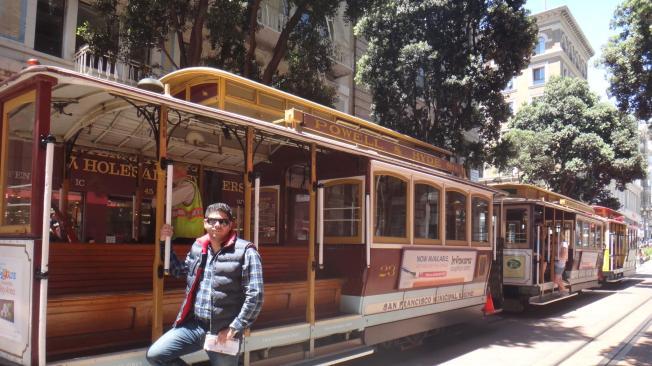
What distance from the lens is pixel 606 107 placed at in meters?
24.9

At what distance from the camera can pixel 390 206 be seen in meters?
7.16

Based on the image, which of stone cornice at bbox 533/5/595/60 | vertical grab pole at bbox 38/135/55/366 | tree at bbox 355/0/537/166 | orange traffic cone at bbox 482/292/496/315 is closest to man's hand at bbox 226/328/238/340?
vertical grab pole at bbox 38/135/55/366

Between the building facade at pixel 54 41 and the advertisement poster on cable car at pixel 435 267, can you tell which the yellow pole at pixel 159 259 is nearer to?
the advertisement poster on cable car at pixel 435 267

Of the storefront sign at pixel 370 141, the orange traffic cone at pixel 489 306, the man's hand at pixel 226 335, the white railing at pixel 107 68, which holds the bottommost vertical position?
the orange traffic cone at pixel 489 306

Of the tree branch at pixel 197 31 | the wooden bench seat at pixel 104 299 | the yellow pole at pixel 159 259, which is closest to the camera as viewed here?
the wooden bench seat at pixel 104 299

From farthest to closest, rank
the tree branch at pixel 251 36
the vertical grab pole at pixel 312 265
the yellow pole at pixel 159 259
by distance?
the tree branch at pixel 251 36, the vertical grab pole at pixel 312 265, the yellow pole at pixel 159 259

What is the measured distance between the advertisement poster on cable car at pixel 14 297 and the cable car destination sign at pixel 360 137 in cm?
301

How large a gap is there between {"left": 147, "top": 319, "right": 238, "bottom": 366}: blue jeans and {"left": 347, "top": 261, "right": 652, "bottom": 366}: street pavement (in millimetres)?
3772

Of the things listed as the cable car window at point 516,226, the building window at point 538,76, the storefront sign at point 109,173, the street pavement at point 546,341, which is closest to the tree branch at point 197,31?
the storefront sign at point 109,173

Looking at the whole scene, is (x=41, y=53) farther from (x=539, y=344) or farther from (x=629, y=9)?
(x=629, y=9)

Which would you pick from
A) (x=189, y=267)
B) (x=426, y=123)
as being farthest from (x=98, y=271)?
(x=426, y=123)

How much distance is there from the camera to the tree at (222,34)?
32.1 ft

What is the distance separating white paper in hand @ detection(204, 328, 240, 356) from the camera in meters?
3.65

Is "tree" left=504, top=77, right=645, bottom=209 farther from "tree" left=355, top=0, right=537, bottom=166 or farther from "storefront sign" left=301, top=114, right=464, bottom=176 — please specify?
"storefront sign" left=301, top=114, right=464, bottom=176
